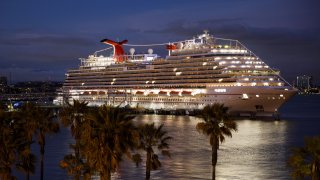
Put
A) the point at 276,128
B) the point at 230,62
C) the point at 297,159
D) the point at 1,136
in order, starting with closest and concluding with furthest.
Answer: the point at 297,159 < the point at 1,136 < the point at 276,128 < the point at 230,62

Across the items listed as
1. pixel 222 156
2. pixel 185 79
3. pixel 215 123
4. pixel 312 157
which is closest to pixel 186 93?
pixel 185 79

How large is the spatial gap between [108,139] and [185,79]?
316ft

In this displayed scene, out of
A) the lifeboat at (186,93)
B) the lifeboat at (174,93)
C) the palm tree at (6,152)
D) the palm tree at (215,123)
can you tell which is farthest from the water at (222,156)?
the lifeboat at (174,93)

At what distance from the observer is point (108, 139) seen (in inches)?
876

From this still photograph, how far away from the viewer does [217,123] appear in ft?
102

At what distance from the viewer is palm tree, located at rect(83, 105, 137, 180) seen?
73.2 ft

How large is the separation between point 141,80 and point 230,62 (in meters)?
28.8

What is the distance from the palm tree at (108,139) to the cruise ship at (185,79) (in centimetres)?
8164

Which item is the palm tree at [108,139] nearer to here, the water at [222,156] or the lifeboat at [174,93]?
the water at [222,156]

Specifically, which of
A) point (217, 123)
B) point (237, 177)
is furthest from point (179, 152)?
point (217, 123)

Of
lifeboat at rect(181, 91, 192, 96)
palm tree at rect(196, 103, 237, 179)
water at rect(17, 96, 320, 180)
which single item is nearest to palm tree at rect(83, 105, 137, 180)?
palm tree at rect(196, 103, 237, 179)

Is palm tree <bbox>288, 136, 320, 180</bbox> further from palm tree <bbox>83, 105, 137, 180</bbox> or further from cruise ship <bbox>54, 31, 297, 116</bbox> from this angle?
cruise ship <bbox>54, 31, 297, 116</bbox>

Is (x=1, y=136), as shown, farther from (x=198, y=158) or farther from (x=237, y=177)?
(x=198, y=158)

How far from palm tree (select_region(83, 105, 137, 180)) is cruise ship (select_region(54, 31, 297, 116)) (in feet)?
268
